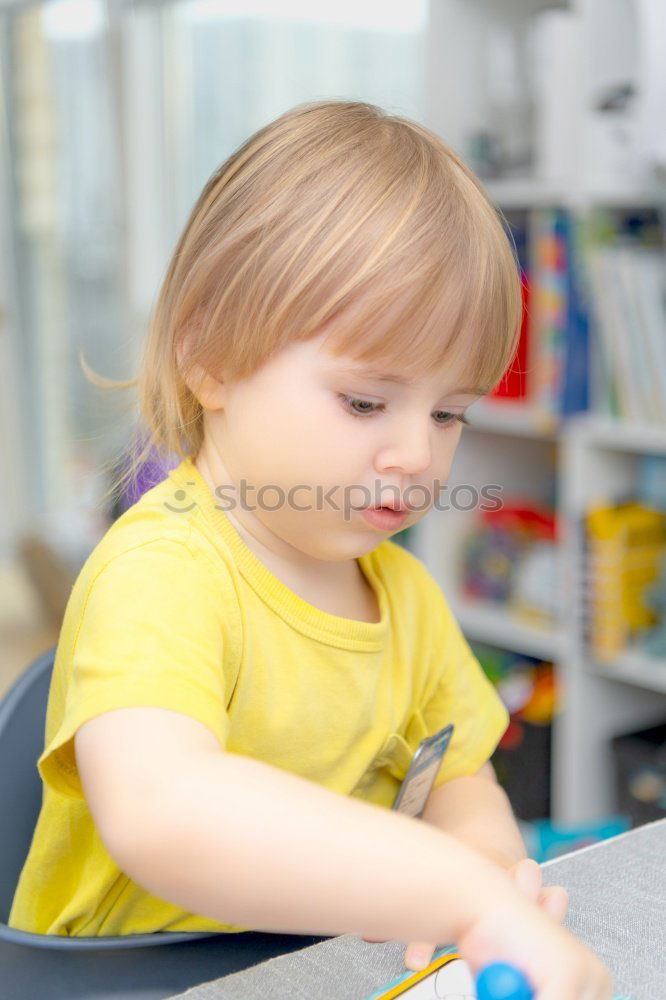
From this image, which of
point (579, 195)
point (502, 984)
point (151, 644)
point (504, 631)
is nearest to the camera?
point (502, 984)

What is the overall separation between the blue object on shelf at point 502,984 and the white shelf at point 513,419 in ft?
5.29

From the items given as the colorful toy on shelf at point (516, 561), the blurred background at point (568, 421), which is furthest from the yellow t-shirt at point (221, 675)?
the colorful toy on shelf at point (516, 561)

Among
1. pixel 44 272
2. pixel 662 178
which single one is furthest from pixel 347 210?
pixel 44 272

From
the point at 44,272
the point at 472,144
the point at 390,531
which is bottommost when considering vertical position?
the point at 44,272

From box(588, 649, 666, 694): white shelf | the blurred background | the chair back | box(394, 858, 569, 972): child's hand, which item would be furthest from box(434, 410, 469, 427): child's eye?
box(588, 649, 666, 694): white shelf

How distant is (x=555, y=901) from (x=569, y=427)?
143 cm

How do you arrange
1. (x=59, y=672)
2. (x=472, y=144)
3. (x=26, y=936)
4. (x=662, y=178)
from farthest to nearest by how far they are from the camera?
(x=472, y=144)
(x=662, y=178)
(x=59, y=672)
(x=26, y=936)

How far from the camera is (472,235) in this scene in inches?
27.6

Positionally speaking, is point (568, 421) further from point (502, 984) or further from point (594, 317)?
point (502, 984)

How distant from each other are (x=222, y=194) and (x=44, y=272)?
150 inches

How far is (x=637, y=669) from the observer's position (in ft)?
6.45

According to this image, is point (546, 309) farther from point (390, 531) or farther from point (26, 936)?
point (26, 936)

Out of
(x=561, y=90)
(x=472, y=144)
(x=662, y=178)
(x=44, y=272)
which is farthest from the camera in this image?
(x=44, y=272)

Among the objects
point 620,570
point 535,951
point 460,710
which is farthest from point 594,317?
point 535,951
